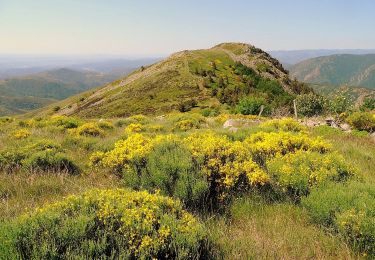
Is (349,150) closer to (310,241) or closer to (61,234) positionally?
(310,241)

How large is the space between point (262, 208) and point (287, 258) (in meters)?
1.64

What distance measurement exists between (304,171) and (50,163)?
6.31m

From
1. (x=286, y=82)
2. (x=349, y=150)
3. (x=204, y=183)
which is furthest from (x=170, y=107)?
(x=204, y=183)

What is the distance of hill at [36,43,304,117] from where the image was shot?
7519 centimetres

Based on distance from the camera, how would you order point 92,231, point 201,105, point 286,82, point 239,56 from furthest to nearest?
1. point 239,56
2. point 286,82
3. point 201,105
4. point 92,231

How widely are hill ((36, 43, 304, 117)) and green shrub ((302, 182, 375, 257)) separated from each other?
203 ft

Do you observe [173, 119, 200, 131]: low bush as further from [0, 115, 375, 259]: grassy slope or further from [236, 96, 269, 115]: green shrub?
[236, 96, 269, 115]: green shrub

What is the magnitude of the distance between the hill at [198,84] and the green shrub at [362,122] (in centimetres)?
4893

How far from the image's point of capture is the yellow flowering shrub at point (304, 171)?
6.47m

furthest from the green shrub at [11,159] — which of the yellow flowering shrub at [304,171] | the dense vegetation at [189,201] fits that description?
the yellow flowering shrub at [304,171]

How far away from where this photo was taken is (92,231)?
4.14 meters

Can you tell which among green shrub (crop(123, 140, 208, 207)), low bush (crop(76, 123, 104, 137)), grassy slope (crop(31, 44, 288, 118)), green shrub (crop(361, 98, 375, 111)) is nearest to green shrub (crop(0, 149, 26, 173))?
green shrub (crop(123, 140, 208, 207))

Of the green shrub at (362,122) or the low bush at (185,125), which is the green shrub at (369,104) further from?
the low bush at (185,125)

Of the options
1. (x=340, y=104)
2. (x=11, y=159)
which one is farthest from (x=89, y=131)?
(x=340, y=104)
